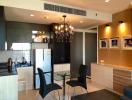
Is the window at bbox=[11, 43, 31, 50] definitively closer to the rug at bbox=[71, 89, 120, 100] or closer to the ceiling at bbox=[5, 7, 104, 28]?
the ceiling at bbox=[5, 7, 104, 28]

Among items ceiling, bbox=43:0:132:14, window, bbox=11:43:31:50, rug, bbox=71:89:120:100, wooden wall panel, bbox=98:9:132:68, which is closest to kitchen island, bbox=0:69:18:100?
rug, bbox=71:89:120:100

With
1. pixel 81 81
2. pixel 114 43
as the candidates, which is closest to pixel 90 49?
pixel 114 43

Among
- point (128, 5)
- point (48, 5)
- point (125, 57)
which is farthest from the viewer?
point (125, 57)

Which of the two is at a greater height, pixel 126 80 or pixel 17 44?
pixel 17 44

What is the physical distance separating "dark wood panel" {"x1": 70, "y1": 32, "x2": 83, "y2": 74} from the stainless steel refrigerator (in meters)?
1.70

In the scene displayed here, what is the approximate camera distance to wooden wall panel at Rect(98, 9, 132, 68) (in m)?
4.66

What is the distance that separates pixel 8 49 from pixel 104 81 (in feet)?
13.1

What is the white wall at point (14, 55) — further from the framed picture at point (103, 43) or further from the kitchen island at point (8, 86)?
the framed picture at point (103, 43)

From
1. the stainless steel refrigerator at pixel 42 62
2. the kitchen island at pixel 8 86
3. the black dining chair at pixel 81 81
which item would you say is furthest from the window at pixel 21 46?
the black dining chair at pixel 81 81

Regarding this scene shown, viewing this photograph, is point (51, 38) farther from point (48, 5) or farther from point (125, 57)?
point (125, 57)

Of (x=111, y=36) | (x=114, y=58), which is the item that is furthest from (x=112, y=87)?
(x=111, y=36)

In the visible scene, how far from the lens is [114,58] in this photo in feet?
17.3

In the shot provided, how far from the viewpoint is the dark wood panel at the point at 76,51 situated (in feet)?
22.6

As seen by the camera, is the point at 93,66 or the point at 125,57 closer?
the point at 125,57
